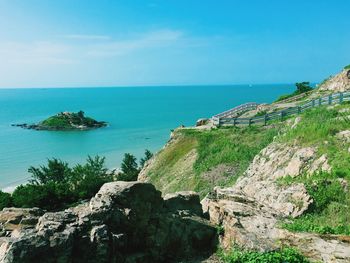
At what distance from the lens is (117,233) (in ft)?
43.8

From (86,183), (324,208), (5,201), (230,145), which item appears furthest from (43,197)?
(324,208)

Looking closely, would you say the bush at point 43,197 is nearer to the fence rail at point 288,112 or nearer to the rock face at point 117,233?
the fence rail at point 288,112

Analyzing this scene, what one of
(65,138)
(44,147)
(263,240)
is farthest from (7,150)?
(263,240)

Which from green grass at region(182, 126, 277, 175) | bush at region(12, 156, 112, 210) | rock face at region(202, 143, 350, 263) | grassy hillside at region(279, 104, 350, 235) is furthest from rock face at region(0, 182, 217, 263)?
bush at region(12, 156, 112, 210)

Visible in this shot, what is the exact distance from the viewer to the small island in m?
132

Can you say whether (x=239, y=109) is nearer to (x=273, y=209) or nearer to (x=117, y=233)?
(x=273, y=209)

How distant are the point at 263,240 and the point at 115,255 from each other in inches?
207

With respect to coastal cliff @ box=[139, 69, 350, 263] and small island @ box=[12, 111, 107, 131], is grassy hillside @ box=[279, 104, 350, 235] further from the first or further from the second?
small island @ box=[12, 111, 107, 131]

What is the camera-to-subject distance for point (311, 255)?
12.5m

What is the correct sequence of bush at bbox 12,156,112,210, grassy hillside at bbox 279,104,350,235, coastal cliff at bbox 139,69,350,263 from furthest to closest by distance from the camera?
bush at bbox 12,156,112,210 < grassy hillside at bbox 279,104,350,235 < coastal cliff at bbox 139,69,350,263

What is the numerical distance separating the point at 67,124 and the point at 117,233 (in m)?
128

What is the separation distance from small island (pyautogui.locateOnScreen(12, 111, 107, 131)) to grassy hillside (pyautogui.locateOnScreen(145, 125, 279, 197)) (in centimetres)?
9463

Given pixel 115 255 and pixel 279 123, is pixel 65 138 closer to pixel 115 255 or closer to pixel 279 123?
pixel 279 123

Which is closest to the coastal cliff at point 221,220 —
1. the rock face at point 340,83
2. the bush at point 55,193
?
the bush at point 55,193
